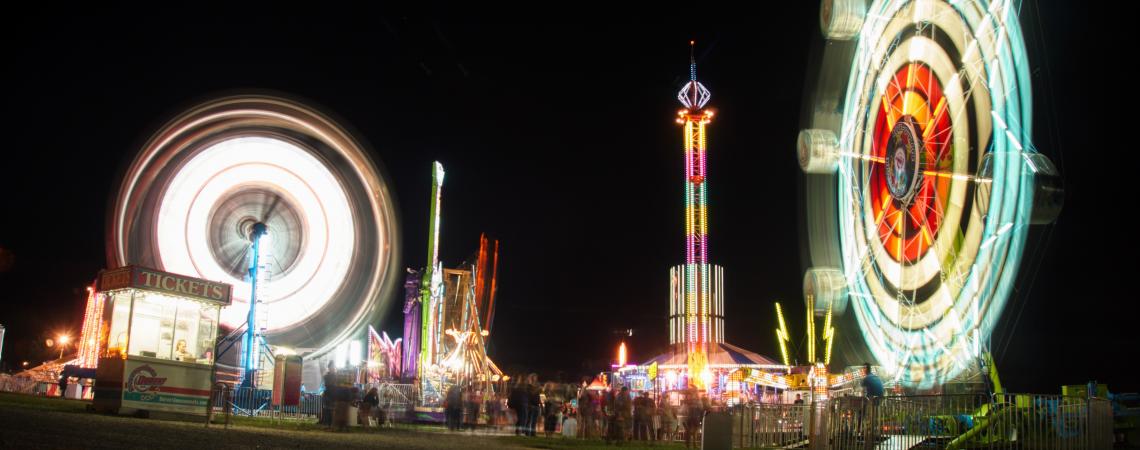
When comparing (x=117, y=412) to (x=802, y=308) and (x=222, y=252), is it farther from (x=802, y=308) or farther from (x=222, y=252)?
(x=802, y=308)

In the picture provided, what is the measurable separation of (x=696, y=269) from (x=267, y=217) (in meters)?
19.1

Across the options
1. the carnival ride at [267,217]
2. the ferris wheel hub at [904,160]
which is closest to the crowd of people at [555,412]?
the ferris wheel hub at [904,160]

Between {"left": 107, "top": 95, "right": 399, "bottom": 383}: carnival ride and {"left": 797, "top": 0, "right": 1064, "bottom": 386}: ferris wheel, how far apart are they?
15288mm

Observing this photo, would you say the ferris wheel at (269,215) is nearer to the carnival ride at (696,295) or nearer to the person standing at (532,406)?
the person standing at (532,406)

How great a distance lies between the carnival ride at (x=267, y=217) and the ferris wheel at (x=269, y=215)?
0.04m

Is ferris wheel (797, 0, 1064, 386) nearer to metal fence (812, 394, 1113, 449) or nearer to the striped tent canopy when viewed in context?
metal fence (812, 394, 1113, 449)

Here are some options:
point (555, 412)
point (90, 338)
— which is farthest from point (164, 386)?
point (90, 338)

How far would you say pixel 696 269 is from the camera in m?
41.4

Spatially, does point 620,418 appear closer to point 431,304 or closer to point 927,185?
point 927,185

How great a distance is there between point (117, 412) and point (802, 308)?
5301 cm

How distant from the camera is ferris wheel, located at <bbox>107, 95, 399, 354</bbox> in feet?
89.1

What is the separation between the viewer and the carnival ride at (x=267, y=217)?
89.1 ft

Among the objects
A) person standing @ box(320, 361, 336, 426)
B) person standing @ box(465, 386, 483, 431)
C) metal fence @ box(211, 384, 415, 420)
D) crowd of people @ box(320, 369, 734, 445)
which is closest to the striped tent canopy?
crowd of people @ box(320, 369, 734, 445)

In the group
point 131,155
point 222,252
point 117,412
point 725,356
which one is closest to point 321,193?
point 222,252
